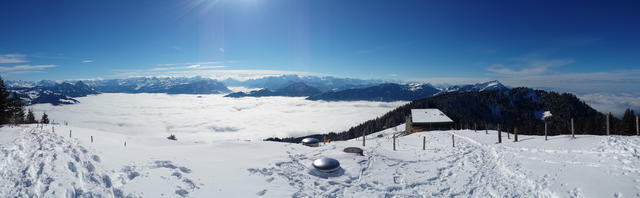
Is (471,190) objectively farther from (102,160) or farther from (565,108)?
(565,108)

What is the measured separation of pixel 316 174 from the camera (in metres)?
15.3

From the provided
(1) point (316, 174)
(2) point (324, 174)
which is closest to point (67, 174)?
(1) point (316, 174)

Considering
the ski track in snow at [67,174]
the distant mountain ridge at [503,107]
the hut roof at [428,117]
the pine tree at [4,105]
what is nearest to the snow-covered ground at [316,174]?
the ski track in snow at [67,174]

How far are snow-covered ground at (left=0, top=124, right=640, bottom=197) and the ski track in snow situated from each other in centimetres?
3

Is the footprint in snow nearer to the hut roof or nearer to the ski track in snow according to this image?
the ski track in snow

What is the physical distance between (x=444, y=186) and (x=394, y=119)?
4833 inches

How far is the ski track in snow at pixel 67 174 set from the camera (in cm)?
882

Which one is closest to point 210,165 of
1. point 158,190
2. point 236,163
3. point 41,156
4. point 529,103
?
point 236,163

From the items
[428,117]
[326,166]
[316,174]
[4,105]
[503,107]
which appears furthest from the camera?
[503,107]

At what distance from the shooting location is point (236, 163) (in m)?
16.0

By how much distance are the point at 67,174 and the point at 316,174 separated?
1145 centimetres

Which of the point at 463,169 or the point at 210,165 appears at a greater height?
the point at 210,165

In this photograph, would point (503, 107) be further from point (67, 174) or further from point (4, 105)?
point (4, 105)

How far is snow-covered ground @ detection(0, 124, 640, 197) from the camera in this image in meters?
10.1
